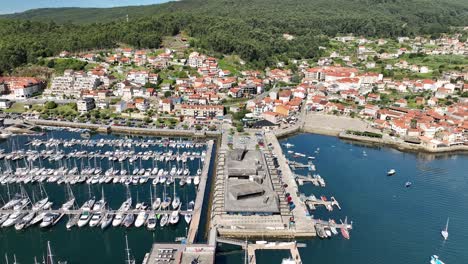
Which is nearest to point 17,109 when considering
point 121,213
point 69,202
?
point 69,202

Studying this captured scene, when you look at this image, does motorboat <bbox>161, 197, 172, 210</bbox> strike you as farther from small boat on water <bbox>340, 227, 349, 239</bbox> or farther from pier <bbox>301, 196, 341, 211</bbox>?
small boat on water <bbox>340, 227, 349, 239</bbox>

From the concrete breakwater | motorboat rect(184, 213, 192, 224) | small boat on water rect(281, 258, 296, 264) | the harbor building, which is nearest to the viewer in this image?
small boat on water rect(281, 258, 296, 264)

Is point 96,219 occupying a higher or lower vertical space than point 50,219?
lower

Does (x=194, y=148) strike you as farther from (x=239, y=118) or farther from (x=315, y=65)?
(x=315, y=65)

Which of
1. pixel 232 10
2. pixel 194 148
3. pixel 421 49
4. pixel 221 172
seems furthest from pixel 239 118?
pixel 232 10

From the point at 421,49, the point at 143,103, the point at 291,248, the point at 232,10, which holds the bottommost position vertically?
the point at 291,248

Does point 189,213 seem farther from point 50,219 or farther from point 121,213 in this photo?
point 50,219

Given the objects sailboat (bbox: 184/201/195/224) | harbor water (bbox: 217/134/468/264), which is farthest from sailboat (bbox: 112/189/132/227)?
harbor water (bbox: 217/134/468/264)
